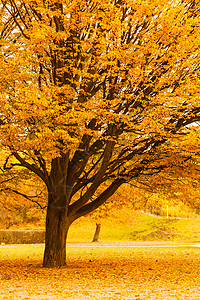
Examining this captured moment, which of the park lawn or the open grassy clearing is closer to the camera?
the park lawn

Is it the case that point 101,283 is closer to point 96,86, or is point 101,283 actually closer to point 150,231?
point 96,86

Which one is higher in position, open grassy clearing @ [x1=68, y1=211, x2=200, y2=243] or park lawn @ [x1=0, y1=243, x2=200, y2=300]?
open grassy clearing @ [x1=68, y1=211, x2=200, y2=243]

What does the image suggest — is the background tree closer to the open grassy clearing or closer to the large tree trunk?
the large tree trunk

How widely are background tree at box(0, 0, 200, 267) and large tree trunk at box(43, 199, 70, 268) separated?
0.11ft

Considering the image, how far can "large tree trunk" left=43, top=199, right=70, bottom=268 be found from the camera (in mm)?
13664

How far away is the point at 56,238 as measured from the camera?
45.0ft

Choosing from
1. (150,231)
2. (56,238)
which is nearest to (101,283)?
(56,238)

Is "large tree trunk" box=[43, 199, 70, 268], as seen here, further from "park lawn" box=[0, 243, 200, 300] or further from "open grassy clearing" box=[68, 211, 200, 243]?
"open grassy clearing" box=[68, 211, 200, 243]

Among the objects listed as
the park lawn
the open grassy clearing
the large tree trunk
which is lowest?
Result: the park lawn

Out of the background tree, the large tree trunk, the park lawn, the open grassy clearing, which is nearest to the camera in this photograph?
the park lawn

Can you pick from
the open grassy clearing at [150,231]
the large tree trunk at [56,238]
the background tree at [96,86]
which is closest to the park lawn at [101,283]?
the large tree trunk at [56,238]

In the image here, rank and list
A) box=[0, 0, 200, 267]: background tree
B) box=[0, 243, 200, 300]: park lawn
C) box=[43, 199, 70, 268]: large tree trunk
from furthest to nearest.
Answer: box=[43, 199, 70, 268]: large tree trunk
box=[0, 0, 200, 267]: background tree
box=[0, 243, 200, 300]: park lawn

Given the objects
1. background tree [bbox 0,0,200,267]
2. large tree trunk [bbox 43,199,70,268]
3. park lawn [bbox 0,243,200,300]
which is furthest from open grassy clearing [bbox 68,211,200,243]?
park lawn [bbox 0,243,200,300]

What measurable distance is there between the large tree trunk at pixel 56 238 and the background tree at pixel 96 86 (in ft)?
0.11
